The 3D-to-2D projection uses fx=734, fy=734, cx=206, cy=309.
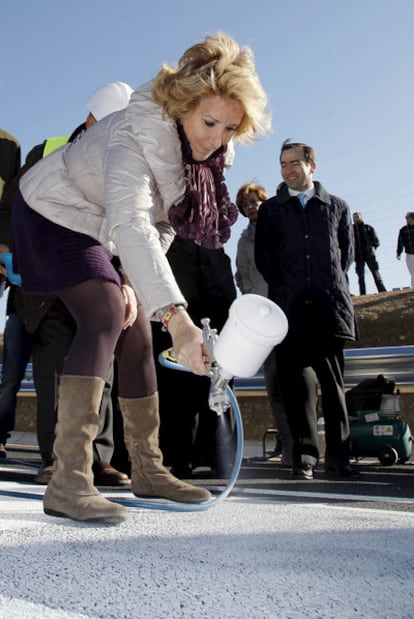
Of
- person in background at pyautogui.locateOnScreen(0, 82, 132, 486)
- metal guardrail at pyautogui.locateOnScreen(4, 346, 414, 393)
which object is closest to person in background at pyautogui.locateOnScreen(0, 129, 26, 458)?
person in background at pyautogui.locateOnScreen(0, 82, 132, 486)

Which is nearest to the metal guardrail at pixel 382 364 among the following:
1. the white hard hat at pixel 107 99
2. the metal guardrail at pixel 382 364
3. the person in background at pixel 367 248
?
the metal guardrail at pixel 382 364

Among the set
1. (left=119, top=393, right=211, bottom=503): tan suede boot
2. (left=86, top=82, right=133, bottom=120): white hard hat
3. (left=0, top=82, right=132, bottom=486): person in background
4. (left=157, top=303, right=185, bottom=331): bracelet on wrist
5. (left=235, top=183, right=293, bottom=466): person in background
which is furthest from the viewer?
(left=235, top=183, right=293, bottom=466): person in background

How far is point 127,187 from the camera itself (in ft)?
6.42

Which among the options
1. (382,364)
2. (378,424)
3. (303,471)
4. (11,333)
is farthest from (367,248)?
(11,333)

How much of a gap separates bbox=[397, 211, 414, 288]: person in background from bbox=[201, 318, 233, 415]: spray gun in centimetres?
819

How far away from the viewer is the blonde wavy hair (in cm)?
199

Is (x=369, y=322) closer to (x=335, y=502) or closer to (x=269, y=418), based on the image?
(x=269, y=418)

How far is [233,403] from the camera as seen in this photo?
7.13 feet

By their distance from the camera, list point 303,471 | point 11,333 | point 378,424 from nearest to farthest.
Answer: point 303,471 < point 11,333 < point 378,424

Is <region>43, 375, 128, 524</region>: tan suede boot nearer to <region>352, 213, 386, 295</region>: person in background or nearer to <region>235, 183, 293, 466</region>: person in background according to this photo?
<region>235, 183, 293, 466</region>: person in background

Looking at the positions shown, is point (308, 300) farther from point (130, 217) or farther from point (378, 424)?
point (130, 217)

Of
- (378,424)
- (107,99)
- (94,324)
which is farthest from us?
(378,424)

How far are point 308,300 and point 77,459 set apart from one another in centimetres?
239

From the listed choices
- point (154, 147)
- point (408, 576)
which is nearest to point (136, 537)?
point (408, 576)
